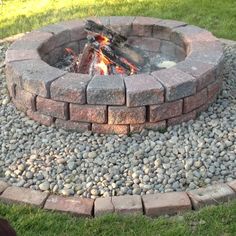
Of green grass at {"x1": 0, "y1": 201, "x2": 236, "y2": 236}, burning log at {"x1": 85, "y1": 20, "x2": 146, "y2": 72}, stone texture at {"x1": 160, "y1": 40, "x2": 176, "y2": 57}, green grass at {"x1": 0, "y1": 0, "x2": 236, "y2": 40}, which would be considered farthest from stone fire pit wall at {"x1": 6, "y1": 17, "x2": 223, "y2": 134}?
green grass at {"x1": 0, "y1": 0, "x2": 236, "y2": 40}

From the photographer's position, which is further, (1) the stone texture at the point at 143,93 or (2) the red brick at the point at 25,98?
(2) the red brick at the point at 25,98

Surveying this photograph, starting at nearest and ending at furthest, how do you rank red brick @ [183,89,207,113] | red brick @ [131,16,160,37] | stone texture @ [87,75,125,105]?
stone texture @ [87,75,125,105] → red brick @ [183,89,207,113] → red brick @ [131,16,160,37]

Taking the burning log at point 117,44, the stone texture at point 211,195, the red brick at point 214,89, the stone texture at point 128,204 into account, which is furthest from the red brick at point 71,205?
the burning log at point 117,44

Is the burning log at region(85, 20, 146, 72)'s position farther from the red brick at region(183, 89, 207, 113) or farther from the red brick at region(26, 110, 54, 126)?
the red brick at region(26, 110, 54, 126)

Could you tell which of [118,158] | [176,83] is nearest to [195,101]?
[176,83]

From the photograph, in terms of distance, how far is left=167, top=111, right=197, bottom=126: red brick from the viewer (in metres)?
3.95

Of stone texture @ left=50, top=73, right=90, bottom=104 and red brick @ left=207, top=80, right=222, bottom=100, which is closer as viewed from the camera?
stone texture @ left=50, top=73, right=90, bottom=104

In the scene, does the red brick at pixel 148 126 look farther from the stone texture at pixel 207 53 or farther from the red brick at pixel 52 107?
the stone texture at pixel 207 53

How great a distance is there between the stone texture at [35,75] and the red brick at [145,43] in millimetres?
1390

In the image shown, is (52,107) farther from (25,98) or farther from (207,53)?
(207,53)

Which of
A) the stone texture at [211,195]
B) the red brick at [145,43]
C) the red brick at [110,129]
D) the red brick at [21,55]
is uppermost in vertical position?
the red brick at [21,55]

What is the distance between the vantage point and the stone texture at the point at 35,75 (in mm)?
3854

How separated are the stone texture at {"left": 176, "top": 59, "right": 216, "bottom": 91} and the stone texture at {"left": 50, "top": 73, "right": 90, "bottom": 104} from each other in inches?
33.1

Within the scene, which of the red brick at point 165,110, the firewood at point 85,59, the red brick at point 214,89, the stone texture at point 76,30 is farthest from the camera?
the stone texture at point 76,30
